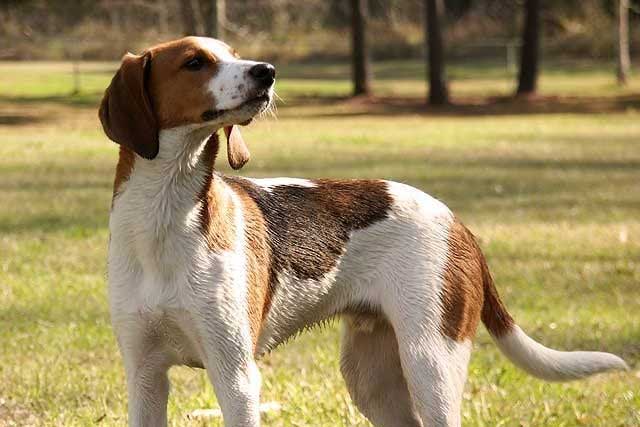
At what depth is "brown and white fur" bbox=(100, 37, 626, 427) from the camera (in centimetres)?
443


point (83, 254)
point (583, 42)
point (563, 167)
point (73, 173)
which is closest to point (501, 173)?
point (563, 167)

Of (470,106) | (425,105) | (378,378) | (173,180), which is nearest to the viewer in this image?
(173,180)

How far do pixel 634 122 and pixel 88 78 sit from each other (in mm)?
18397

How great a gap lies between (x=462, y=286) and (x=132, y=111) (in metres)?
1.33

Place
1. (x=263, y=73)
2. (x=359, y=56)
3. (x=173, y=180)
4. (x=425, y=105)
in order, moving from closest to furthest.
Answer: (x=263, y=73) < (x=173, y=180) < (x=425, y=105) < (x=359, y=56)

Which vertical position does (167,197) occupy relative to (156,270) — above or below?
above

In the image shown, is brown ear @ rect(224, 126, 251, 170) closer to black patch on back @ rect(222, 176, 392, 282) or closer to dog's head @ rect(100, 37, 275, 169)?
black patch on back @ rect(222, 176, 392, 282)

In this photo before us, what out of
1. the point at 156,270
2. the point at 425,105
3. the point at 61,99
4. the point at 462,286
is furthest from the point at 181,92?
the point at 61,99

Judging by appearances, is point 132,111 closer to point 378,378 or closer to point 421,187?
point 378,378

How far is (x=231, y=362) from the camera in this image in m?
4.45

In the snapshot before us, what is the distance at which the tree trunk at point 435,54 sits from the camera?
31438mm

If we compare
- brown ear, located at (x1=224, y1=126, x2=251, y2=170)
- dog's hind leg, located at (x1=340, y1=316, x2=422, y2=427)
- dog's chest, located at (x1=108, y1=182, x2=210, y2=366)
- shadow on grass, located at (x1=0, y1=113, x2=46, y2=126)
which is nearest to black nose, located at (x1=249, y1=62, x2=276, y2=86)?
brown ear, located at (x1=224, y1=126, x2=251, y2=170)

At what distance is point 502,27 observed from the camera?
54.6 metres

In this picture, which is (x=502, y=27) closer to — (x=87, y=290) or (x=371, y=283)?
(x=87, y=290)
